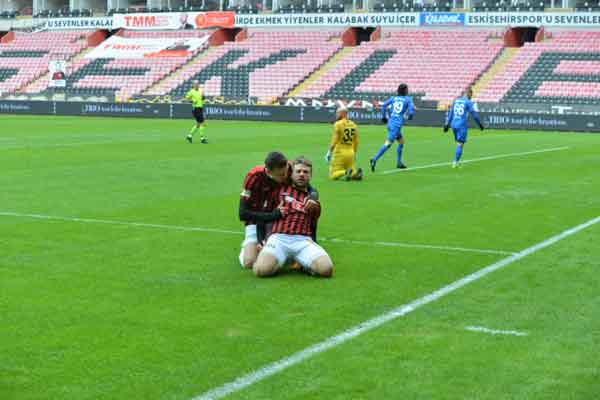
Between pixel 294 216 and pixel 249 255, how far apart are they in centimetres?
68

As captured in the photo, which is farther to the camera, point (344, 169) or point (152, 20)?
point (152, 20)

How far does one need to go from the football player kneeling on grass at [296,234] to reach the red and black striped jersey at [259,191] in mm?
229

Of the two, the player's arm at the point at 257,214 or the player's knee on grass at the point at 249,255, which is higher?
the player's arm at the point at 257,214

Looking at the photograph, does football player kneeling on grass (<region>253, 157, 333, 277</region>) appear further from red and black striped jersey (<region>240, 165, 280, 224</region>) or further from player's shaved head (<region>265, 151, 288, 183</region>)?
red and black striped jersey (<region>240, 165, 280, 224</region>)

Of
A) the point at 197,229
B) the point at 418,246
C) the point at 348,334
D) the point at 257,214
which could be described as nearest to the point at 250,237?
the point at 257,214

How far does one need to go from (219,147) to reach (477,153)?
742cm

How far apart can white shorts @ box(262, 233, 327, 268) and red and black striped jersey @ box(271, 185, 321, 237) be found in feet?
0.20

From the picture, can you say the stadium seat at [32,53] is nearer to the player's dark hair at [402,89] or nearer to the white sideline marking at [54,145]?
the white sideline marking at [54,145]

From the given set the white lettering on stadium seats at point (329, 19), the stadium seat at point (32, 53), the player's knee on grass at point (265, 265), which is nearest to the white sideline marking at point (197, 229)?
the player's knee on grass at point (265, 265)

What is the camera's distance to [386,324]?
7477 millimetres

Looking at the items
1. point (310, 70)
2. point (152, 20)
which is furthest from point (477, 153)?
point (152, 20)

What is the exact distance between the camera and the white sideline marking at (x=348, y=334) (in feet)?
19.2

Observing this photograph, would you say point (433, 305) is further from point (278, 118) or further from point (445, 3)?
point (445, 3)

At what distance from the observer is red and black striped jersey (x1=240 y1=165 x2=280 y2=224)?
31.4ft
